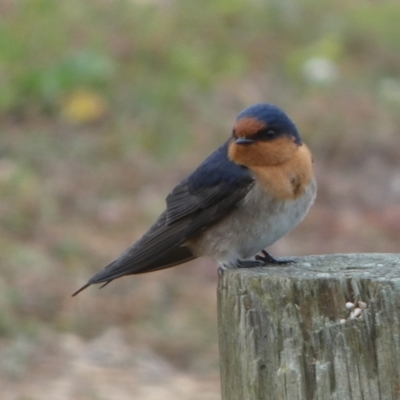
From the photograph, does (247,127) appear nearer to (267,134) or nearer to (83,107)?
(267,134)

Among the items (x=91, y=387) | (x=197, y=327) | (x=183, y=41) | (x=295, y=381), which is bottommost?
(x=295, y=381)

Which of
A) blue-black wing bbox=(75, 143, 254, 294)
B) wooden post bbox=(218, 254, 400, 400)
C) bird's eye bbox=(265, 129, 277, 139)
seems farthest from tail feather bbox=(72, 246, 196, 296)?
wooden post bbox=(218, 254, 400, 400)

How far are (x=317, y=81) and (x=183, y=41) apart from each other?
1385mm

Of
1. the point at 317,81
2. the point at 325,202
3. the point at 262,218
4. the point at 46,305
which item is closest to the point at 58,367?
the point at 46,305

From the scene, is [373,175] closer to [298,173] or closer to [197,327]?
[197,327]

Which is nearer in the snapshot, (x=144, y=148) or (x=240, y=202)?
(x=240, y=202)

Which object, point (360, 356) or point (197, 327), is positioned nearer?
point (360, 356)

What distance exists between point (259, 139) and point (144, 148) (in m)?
4.29

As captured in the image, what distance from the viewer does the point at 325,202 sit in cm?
746

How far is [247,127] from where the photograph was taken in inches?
136

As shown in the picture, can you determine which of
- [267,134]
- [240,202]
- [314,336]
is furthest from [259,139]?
[314,336]

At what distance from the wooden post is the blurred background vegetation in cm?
274

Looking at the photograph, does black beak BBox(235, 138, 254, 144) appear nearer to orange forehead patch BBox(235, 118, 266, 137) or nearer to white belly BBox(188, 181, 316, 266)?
orange forehead patch BBox(235, 118, 266, 137)

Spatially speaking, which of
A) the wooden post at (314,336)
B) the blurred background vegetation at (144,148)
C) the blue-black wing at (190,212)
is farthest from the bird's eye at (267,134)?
the blurred background vegetation at (144,148)
